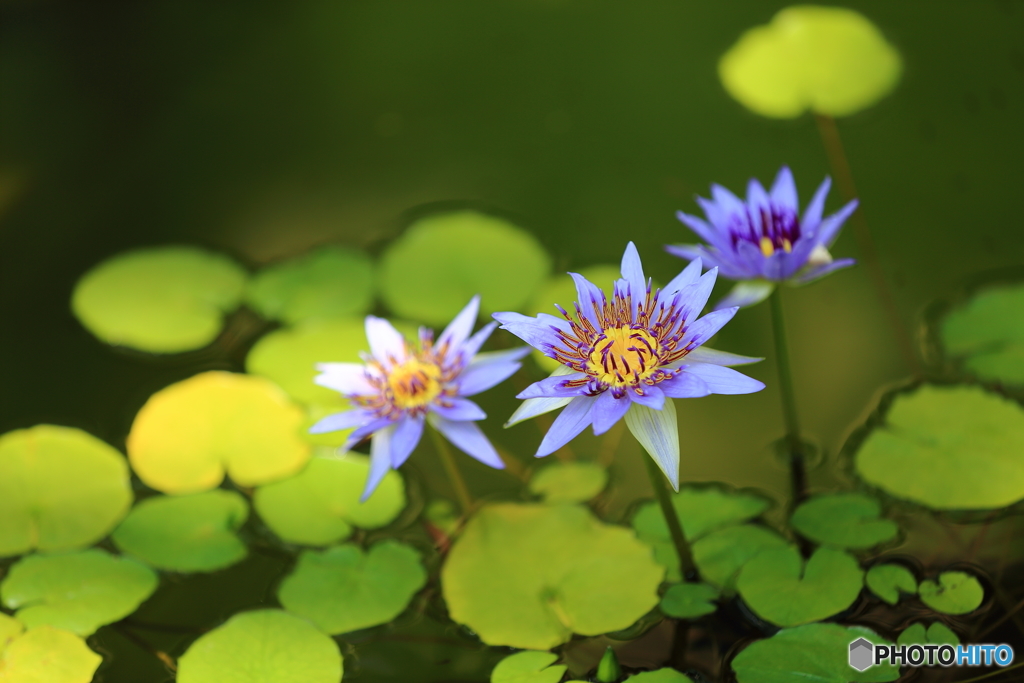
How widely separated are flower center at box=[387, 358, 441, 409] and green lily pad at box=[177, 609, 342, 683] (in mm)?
593

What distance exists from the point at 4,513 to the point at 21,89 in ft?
7.53

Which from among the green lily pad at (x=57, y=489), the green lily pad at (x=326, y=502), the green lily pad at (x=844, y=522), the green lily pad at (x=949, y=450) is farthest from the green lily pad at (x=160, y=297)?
the green lily pad at (x=949, y=450)

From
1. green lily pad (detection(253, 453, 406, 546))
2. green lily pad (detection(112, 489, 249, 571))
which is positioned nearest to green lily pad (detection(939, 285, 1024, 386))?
green lily pad (detection(253, 453, 406, 546))

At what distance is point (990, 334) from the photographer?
246 cm

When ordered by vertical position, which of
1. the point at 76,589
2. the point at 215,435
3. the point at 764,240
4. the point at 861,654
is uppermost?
the point at 764,240

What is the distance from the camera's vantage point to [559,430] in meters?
1.66

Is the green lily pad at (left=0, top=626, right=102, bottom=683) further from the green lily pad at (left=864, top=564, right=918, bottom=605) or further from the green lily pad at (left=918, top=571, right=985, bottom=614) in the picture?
the green lily pad at (left=918, top=571, right=985, bottom=614)

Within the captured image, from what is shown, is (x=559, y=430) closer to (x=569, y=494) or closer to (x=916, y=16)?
(x=569, y=494)

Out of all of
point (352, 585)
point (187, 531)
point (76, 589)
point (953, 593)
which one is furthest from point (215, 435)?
point (953, 593)

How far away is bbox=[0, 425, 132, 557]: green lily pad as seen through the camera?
2238 mm

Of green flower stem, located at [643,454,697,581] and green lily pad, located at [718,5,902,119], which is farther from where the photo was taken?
green lily pad, located at [718,5,902,119]

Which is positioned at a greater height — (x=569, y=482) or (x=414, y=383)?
(x=414, y=383)

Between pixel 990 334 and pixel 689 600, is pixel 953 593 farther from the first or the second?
pixel 990 334

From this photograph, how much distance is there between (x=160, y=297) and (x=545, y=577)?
1787 millimetres
